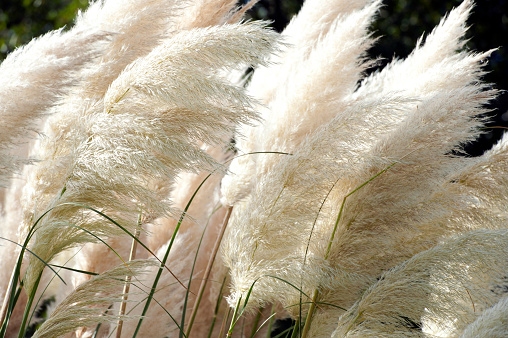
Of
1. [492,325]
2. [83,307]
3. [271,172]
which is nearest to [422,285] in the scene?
[492,325]

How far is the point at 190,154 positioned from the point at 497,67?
14.3 ft

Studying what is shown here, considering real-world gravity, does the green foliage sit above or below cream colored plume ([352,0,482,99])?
above

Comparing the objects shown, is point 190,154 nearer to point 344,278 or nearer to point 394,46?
point 344,278

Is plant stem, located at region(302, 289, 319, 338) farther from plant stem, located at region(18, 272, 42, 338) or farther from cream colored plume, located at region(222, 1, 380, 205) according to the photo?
plant stem, located at region(18, 272, 42, 338)

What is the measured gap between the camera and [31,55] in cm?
97

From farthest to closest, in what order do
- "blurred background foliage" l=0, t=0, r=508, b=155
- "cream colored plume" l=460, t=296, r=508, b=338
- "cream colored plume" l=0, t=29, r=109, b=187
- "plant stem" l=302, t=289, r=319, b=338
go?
"blurred background foliage" l=0, t=0, r=508, b=155 < "plant stem" l=302, t=289, r=319, b=338 < "cream colored plume" l=0, t=29, r=109, b=187 < "cream colored plume" l=460, t=296, r=508, b=338

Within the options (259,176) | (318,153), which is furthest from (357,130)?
(259,176)

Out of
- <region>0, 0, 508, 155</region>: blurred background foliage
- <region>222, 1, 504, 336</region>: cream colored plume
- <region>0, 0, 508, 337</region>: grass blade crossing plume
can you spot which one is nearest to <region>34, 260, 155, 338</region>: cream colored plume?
<region>0, 0, 508, 337</region>: grass blade crossing plume

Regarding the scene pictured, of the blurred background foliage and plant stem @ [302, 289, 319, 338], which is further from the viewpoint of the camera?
the blurred background foliage

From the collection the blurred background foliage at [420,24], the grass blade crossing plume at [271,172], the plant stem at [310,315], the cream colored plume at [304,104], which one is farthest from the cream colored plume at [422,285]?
the blurred background foliage at [420,24]

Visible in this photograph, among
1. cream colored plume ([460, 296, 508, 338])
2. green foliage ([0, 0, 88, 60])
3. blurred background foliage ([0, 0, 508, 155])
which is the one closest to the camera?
cream colored plume ([460, 296, 508, 338])

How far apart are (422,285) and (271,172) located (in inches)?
13.5

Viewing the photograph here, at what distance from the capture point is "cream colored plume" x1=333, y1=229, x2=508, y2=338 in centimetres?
92

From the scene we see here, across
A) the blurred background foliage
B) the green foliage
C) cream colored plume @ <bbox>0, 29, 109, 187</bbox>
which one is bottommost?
the blurred background foliage
